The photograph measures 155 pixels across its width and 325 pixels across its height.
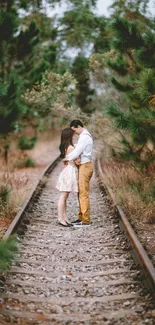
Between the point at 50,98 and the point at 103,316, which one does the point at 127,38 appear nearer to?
the point at 103,316

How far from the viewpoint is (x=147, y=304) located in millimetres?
4805

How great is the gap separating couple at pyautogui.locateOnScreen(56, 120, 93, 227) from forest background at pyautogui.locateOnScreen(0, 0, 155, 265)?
699 mm

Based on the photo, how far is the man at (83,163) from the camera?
851 cm

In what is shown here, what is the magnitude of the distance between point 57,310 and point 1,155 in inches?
641

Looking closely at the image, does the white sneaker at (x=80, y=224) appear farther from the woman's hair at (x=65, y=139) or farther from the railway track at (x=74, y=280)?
the woman's hair at (x=65, y=139)

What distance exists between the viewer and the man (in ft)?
27.9

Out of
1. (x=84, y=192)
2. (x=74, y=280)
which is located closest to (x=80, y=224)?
(x=84, y=192)

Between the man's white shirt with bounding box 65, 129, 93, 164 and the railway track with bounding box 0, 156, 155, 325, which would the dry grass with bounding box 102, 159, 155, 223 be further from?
the man's white shirt with bounding box 65, 129, 93, 164

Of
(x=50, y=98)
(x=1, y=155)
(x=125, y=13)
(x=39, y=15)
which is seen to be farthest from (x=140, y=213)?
(x=39, y=15)

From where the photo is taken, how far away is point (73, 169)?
874 centimetres

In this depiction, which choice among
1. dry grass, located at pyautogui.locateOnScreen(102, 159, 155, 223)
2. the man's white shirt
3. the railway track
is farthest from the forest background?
the railway track

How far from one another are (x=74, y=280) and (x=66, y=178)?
10.6 feet

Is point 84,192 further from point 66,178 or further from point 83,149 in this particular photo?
point 83,149

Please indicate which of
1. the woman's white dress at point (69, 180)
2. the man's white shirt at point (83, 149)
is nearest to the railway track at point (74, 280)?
the woman's white dress at point (69, 180)
